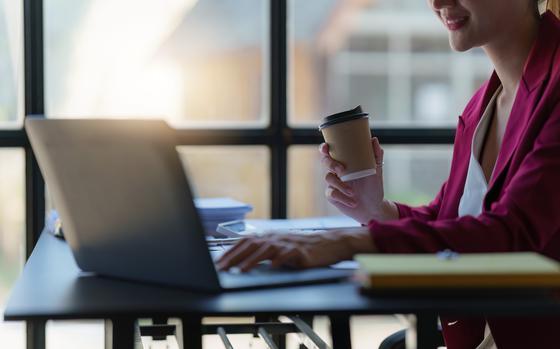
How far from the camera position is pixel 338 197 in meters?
1.86

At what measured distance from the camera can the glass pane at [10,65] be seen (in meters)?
2.68

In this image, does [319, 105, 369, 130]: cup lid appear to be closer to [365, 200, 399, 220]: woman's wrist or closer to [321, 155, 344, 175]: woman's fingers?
[321, 155, 344, 175]: woman's fingers

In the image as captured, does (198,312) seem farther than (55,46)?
No

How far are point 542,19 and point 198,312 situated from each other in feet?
3.44

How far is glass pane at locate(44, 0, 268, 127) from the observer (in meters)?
2.74

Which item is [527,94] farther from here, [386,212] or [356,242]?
[356,242]

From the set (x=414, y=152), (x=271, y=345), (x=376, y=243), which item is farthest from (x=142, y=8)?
(x=376, y=243)

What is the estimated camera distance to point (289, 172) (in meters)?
2.82

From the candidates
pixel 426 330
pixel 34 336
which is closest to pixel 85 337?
pixel 34 336

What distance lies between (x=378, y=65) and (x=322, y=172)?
1239 millimetres

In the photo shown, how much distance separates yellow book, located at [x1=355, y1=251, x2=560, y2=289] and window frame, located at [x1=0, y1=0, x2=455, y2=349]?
164 centimetres

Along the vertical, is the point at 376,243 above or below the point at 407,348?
above

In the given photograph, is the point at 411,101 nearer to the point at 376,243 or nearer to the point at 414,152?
the point at 414,152

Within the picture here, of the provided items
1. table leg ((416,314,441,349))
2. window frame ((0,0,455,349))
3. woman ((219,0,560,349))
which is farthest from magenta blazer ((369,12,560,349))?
window frame ((0,0,455,349))
